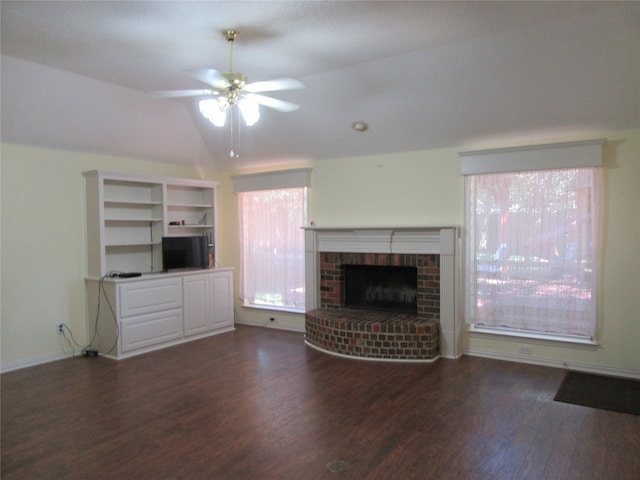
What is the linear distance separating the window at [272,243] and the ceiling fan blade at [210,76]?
3027 millimetres

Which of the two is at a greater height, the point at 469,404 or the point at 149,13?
the point at 149,13

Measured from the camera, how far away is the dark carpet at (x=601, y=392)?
3.48 meters

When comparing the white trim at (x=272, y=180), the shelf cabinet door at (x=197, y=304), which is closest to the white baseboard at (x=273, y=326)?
the shelf cabinet door at (x=197, y=304)

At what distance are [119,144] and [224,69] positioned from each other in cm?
198

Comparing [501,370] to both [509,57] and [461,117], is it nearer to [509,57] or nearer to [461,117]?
[461,117]

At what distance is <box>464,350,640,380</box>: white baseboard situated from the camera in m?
4.14

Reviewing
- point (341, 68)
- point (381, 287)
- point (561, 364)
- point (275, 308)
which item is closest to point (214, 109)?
point (341, 68)

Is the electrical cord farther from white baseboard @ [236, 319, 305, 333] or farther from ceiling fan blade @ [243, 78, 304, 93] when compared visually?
ceiling fan blade @ [243, 78, 304, 93]

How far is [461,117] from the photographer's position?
443 cm

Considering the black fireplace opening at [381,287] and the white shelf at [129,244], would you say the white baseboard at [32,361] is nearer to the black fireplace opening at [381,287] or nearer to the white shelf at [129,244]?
the white shelf at [129,244]

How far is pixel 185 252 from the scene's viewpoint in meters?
5.77

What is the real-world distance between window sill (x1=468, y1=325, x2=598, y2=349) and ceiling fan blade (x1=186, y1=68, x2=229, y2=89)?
3624 mm

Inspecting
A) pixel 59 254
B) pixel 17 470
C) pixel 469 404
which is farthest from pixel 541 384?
pixel 59 254

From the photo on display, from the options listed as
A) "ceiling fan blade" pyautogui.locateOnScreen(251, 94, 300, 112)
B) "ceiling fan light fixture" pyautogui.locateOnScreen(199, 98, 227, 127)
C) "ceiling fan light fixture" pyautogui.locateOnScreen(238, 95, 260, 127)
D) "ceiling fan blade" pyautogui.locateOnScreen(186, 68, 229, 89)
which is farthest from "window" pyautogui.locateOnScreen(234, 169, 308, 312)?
"ceiling fan blade" pyautogui.locateOnScreen(186, 68, 229, 89)
